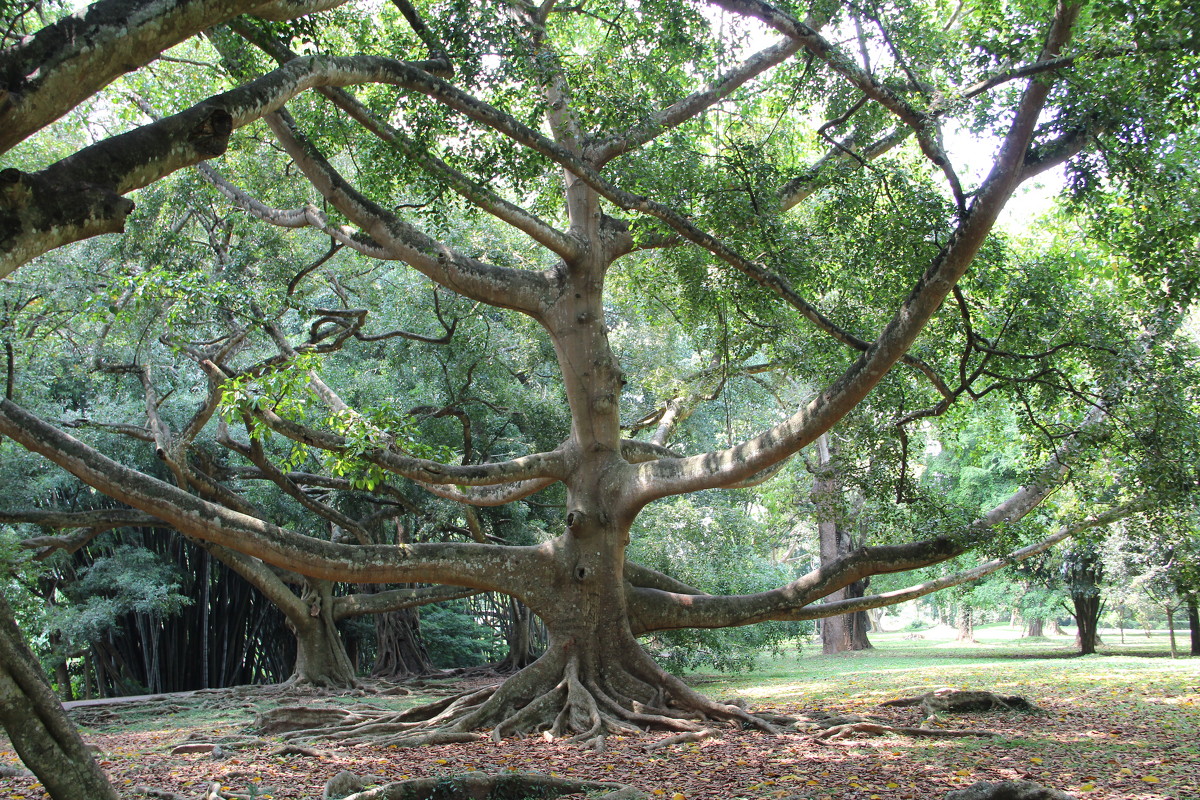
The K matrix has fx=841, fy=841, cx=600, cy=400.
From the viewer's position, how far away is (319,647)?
14445 mm

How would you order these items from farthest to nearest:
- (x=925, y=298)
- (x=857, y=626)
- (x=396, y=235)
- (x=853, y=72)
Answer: (x=857, y=626) < (x=396, y=235) < (x=853, y=72) < (x=925, y=298)

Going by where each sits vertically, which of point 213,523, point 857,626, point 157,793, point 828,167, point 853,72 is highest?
point 828,167

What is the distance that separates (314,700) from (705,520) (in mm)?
7746

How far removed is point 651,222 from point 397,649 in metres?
13.3

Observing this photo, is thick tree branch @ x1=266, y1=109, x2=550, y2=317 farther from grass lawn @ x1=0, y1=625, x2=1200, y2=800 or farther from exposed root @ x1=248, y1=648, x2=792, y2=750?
grass lawn @ x1=0, y1=625, x2=1200, y2=800

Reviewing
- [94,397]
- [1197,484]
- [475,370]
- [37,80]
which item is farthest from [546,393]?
[37,80]

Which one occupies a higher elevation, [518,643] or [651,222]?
[651,222]

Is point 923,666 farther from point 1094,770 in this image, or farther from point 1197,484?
point 1094,770

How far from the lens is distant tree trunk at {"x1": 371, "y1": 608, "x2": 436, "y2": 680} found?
1780 centimetres

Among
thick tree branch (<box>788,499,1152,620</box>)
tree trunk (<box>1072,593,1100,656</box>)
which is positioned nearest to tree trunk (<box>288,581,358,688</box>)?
thick tree branch (<box>788,499,1152,620</box>)

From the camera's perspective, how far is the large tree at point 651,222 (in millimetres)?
6023

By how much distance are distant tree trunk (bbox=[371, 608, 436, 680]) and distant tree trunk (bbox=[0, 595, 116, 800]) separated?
14.5 m

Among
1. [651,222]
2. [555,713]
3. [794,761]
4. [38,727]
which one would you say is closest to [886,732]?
[794,761]

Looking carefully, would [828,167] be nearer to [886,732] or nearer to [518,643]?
[886,732]
